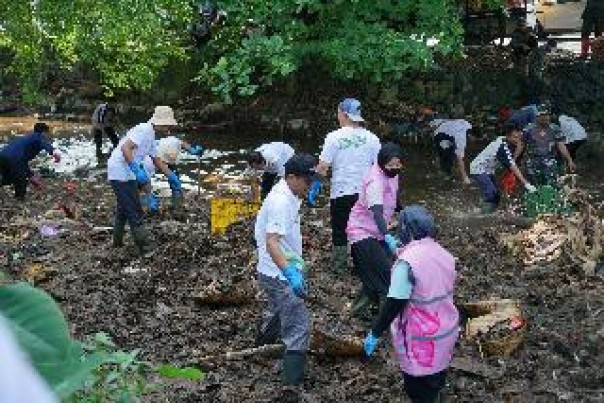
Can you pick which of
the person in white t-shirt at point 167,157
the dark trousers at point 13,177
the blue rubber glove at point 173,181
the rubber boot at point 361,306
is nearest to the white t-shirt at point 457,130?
the person in white t-shirt at point 167,157

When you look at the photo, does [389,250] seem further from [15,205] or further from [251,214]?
[15,205]

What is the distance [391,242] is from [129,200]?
3609 millimetres

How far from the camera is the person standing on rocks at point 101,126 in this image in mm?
17375

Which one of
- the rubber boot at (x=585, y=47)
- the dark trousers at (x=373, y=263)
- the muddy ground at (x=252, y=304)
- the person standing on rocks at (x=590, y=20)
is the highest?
the person standing on rocks at (x=590, y=20)

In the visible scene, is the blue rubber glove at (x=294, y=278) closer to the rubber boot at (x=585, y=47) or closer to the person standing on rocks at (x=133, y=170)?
the person standing on rocks at (x=133, y=170)

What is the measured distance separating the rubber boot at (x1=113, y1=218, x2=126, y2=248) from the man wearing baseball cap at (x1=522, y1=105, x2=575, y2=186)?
521cm

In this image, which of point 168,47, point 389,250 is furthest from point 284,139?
point 389,250

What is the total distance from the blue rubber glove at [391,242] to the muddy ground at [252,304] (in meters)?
0.80

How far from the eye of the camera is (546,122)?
453 inches

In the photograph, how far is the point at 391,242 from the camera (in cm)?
739

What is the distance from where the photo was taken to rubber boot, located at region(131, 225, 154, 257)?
391 inches

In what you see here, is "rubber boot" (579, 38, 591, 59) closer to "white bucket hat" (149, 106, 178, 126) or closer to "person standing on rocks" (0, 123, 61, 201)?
"person standing on rocks" (0, 123, 61, 201)

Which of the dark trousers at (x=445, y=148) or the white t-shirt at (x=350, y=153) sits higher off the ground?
the white t-shirt at (x=350, y=153)

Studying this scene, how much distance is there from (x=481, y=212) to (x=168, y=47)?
641 centimetres
